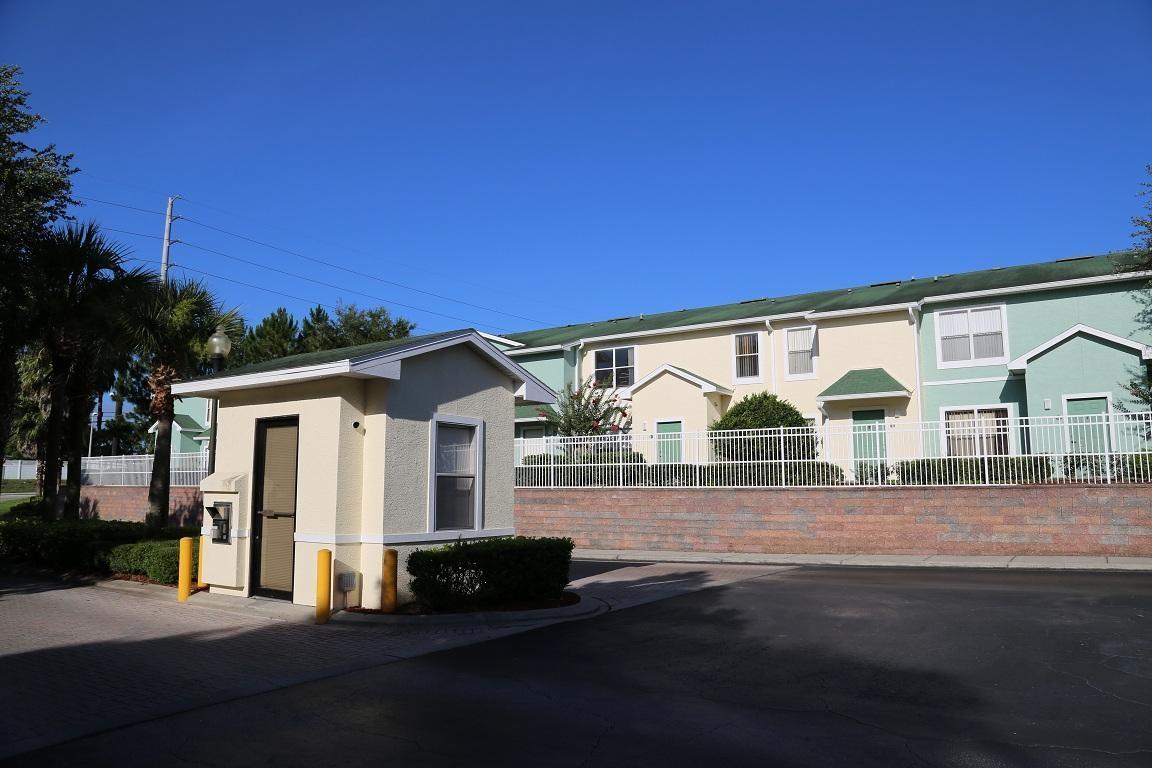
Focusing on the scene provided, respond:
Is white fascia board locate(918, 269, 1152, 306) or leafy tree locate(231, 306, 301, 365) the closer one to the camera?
white fascia board locate(918, 269, 1152, 306)

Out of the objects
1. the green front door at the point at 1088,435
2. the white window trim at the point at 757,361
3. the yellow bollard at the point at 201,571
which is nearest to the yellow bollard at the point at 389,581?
the yellow bollard at the point at 201,571

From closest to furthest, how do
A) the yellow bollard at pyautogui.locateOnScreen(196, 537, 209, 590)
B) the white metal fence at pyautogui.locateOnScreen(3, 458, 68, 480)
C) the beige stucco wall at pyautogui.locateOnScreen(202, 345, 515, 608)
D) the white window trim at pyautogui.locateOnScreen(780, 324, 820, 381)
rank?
1. the beige stucco wall at pyautogui.locateOnScreen(202, 345, 515, 608)
2. the yellow bollard at pyautogui.locateOnScreen(196, 537, 209, 590)
3. the white window trim at pyautogui.locateOnScreen(780, 324, 820, 381)
4. the white metal fence at pyautogui.locateOnScreen(3, 458, 68, 480)

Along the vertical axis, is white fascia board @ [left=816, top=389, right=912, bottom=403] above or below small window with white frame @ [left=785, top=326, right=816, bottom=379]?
below

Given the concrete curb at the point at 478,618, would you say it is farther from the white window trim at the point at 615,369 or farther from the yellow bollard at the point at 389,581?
the white window trim at the point at 615,369

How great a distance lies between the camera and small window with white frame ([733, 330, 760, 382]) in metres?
29.8

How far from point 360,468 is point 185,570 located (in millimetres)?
3341

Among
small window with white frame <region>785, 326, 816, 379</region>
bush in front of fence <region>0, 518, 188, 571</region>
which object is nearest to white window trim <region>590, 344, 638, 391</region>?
small window with white frame <region>785, 326, 816, 379</region>

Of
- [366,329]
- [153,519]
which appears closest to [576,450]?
[153,519]

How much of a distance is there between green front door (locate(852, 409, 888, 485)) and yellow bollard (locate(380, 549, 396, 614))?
1224 centimetres

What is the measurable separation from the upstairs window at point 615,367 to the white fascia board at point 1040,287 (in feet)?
35.3

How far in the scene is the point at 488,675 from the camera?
775cm

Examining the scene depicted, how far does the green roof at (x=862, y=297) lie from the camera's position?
25625 mm

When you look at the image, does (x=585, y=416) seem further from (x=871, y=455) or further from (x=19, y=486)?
(x=19, y=486)

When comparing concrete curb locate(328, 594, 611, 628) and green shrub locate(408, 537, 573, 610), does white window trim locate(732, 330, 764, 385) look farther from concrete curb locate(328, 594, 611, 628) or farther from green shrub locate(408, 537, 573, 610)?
concrete curb locate(328, 594, 611, 628)
